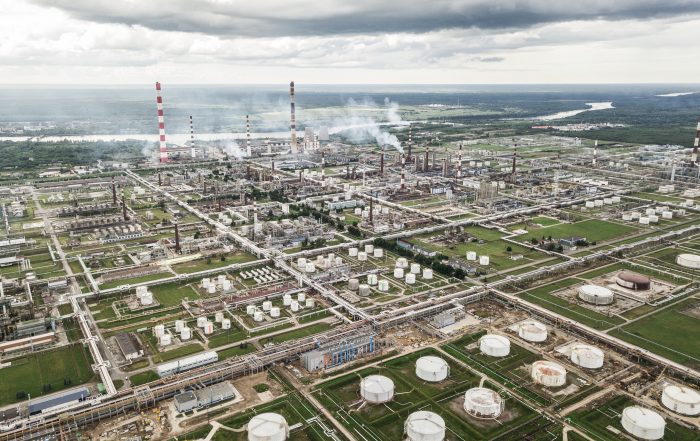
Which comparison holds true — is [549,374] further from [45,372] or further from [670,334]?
[45,372]

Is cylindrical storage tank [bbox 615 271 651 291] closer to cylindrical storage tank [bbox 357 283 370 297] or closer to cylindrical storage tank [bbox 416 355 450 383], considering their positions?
cylindrical storage tank [bbox 416 355 450 383]

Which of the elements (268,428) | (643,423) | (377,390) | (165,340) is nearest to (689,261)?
(643,423)

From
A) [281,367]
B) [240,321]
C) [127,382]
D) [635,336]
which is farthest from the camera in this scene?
[240,321]

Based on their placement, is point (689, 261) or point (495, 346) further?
point (689, 261)

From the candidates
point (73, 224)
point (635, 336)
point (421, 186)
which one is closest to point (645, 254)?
point (635, 336)

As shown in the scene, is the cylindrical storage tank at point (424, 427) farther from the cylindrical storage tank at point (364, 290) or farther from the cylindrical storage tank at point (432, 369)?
the cylindrical storage tank at point (364, 290)

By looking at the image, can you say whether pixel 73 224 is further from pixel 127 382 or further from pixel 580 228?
pixel 580 228
